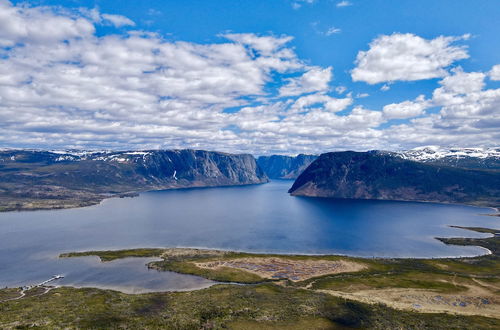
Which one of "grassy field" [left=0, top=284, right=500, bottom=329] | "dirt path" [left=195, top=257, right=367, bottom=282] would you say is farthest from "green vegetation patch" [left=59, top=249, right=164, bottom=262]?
"grassy field" [left=0, top=284, right=500, bottom=329]

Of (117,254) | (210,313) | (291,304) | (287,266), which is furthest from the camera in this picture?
→ (117,254)

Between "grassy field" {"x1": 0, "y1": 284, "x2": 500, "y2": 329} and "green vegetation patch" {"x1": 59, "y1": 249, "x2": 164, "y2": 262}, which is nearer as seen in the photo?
"grassy field" {"x1": 0, "y1": 284, "x2": 500, "y2": 329}

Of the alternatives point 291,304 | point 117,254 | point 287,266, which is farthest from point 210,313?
point 117,254

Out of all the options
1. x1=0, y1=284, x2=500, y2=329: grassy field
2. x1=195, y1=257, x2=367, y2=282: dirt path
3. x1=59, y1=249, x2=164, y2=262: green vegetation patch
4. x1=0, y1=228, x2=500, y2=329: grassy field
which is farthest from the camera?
x1=59, y1=249, x2=164, y2=262: green vegetation patch

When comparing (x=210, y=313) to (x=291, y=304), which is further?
(x=291, y=304)

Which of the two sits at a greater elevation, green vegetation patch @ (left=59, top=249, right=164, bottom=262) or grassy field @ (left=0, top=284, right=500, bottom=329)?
grassy field @ (left=0, top=284, right=500, bottom=329)

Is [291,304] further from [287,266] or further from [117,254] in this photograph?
[117,254]

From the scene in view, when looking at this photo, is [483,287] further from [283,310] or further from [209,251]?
[209,251]

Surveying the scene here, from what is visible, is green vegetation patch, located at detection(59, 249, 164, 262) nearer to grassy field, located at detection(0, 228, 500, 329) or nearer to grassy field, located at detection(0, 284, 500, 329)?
grassy field, located at detection(0, 228, 500, 329)

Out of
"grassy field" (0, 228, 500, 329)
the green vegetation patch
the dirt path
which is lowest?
the green vegetation patch

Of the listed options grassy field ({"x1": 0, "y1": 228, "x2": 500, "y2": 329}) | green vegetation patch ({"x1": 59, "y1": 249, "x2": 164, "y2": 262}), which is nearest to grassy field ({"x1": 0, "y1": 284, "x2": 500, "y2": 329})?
grassy field ({"x1": 0, "y1": 228, "x2": 500, "y2": 329})

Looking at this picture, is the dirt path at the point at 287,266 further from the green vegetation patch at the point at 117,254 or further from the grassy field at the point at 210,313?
the green vegetation patch at the point at 117,254

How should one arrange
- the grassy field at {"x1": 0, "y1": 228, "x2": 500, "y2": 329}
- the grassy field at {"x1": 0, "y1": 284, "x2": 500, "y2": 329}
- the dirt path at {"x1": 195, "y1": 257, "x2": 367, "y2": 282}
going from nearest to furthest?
the grassy field at {"x1": 0, "y1": 284, "x2": 500, "y2": 329}, the grassy field at {"x1": 0, "y1": 228, "x2": 500, "y2": 329}, the dirt path at {"x1": 195, "y1": 257, "x2": 367, "y2": 282}

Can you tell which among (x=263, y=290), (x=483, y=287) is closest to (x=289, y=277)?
(x=263, y=290)
